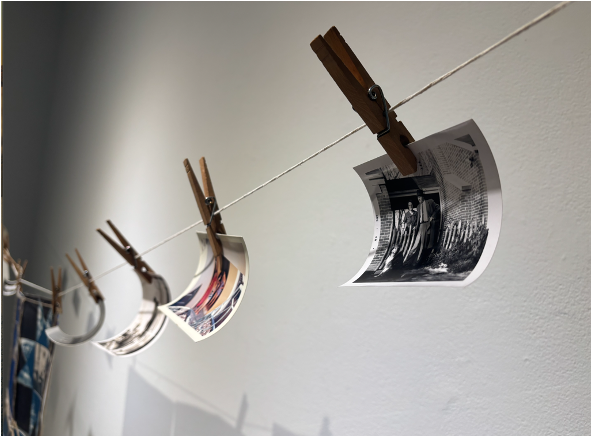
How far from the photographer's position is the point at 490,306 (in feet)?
2.18

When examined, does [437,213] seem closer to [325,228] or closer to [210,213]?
[210,213]

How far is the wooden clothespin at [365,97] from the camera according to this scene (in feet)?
1.34

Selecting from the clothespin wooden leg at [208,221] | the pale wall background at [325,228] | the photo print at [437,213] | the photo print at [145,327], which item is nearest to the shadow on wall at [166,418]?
the pale wall background at [325,228]

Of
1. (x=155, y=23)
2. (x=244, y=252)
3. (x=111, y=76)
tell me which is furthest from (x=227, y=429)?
(x=111, y=76)

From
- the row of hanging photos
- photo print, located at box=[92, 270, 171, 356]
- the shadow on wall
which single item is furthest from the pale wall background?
the row of hanging photos

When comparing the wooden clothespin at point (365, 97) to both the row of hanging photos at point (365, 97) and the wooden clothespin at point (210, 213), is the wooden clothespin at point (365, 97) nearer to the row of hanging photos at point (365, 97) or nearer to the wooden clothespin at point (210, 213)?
the row of hanging photos at point (365, 97)

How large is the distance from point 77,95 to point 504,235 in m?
1.99

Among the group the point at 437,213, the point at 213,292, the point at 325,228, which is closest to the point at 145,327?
the point at 213,292

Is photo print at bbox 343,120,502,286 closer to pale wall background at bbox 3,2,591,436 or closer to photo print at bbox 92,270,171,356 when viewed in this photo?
pale wall background at bbox 3,2,591,436

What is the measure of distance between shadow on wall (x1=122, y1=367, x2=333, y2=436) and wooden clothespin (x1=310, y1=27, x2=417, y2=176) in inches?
23.6

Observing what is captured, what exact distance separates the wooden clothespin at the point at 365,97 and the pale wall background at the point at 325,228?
0.32 meters

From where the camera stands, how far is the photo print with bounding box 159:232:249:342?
57cm

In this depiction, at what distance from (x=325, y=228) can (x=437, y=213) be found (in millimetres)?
484

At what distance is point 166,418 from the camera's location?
1167mm
